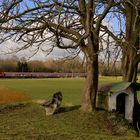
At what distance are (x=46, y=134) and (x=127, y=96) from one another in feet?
19.4

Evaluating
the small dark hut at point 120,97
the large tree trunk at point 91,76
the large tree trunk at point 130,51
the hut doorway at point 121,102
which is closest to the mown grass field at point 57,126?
the large tree trunk at point 91,76

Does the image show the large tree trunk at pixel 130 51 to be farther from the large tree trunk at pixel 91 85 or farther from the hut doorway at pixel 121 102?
the large tree trunk at pixel 91 85

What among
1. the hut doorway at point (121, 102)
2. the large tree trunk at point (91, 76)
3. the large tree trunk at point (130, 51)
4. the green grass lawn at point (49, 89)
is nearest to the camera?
the large tree trunk at point (91, 76)

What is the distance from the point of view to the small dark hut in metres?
16.0

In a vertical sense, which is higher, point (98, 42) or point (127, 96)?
point (98, 42)

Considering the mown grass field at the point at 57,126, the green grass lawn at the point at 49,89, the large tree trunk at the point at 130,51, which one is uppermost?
the large tree trunk at the point at 130,51

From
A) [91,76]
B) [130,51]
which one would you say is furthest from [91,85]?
[130,51]

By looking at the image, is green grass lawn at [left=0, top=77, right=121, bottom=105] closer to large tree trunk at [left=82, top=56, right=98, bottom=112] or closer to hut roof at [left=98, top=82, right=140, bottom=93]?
hut roof at [left=98, top=82, right=140, bottom=93]

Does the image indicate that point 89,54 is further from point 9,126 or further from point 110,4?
point 9,126

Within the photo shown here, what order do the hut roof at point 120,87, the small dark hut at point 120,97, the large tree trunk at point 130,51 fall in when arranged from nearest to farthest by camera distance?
the hut roof at point 120,87
the small dark hut at point 120,97
the large tree trunk at point 130,51

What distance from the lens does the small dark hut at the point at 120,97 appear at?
632 inches

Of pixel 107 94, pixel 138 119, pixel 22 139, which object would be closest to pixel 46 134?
pixel 22 139

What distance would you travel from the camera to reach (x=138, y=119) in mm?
17094

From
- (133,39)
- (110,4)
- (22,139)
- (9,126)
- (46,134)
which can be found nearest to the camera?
(22,139)
